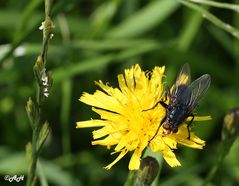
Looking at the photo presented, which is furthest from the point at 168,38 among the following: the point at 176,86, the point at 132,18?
the point at 176,86

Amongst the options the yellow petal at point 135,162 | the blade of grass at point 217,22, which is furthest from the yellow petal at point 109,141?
the blade of grass at point 217,22

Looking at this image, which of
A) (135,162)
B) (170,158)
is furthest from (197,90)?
(135,162)

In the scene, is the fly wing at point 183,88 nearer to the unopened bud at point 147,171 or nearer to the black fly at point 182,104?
the black fly at point 182,104

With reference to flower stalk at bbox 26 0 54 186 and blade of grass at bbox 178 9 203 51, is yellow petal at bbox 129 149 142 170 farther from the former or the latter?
blade of grass at bbox 178 9 203 51

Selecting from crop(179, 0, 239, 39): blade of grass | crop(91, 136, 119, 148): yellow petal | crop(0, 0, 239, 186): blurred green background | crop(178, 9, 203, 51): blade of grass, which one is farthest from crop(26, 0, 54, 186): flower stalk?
crop(178, 9, 203, 51): blade of grass

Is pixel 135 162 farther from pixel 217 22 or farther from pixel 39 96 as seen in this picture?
pixel 217 22

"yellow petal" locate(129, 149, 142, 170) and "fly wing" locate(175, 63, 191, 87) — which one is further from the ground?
"fly wing" locate(175, 63, 191, 87)
